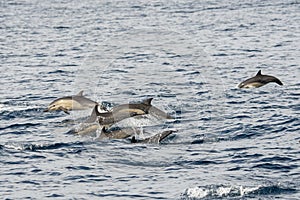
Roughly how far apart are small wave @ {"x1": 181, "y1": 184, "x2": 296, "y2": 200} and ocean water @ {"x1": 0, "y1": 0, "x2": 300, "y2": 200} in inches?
1.1

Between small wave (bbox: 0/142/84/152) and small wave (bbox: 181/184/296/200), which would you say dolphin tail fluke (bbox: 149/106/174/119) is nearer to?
small wave (bbox: 0/142/84/152)

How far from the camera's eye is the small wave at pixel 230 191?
19828 millimetres

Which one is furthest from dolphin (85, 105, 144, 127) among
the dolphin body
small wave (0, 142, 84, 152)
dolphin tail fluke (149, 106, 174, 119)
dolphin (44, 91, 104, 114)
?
dolphin (44, 91, 104, 114)

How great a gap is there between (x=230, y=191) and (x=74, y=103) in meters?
9.35

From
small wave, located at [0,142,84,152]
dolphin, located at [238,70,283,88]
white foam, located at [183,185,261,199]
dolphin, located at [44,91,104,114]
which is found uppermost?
dolphin, located at [238,70,283,88]

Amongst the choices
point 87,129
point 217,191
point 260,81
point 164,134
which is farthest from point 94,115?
point 260,81

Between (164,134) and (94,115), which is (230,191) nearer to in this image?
(164,134)

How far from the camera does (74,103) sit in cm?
2808

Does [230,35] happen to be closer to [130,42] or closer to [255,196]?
[130,42]

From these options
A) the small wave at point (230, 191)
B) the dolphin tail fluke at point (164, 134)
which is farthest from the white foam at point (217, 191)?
the dolphin tail fluke at point (164, 134)

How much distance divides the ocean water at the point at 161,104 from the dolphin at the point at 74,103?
34cm

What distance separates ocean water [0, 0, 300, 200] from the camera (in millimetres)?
21172

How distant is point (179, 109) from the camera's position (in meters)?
30.7

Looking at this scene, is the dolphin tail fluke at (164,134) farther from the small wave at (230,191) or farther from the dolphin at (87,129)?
the small wave at (230,191)
